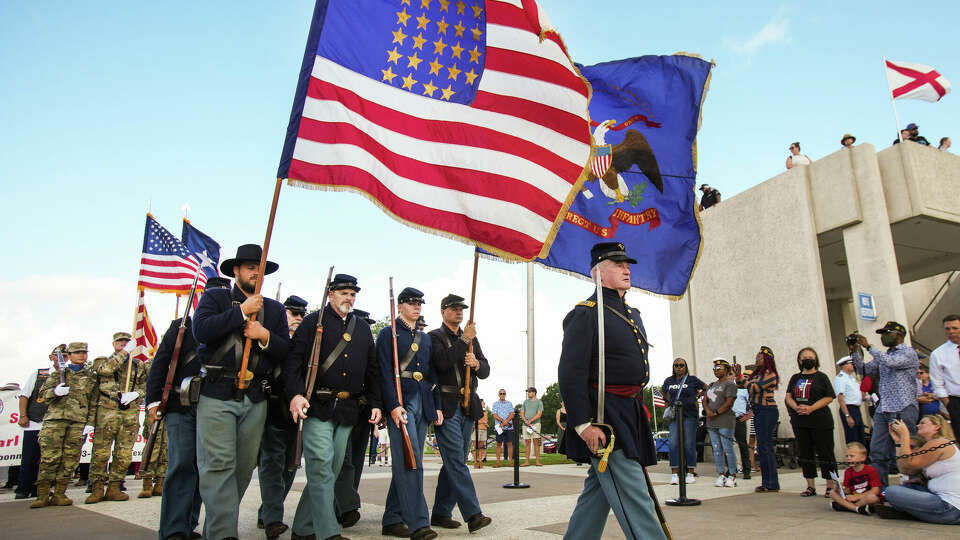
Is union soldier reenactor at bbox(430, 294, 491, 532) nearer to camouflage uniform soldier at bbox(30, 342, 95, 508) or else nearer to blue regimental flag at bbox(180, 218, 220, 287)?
camouflage uniform soldier at bbox(30, 342, 95, 508)

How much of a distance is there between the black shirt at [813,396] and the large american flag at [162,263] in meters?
9.74

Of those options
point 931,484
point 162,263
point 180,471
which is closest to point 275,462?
point 180,471

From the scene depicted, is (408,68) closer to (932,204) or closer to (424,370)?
(424,370)

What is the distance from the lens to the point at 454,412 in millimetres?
5438

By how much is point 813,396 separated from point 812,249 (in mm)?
7117

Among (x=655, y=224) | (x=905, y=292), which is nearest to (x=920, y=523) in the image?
(x=655, y=224)

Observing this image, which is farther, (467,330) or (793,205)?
(793,205)

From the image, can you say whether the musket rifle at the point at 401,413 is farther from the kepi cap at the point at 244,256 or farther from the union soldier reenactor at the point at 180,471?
the union soldier reenactor at the point at 180,471

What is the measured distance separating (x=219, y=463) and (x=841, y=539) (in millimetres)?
4570

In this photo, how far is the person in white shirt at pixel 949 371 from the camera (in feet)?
21.3

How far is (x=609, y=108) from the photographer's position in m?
6.46

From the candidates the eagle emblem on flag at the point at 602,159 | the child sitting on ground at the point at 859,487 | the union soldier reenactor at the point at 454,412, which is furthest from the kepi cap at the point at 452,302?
the child sitting on ground at the point at 859,487

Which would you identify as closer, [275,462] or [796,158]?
[275,462]

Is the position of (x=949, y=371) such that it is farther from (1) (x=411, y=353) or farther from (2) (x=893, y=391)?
(1) (x=411, y=353)
